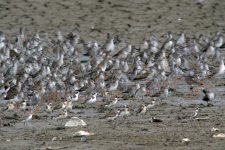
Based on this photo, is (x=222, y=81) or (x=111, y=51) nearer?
(x=222, y=81)

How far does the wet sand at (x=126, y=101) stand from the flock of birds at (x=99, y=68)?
56 centimetres

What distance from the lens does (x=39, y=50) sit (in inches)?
1230

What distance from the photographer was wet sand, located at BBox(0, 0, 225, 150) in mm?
16344

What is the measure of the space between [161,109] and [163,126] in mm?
3165

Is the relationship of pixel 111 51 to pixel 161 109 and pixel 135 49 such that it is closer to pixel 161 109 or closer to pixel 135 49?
pixel 135 49

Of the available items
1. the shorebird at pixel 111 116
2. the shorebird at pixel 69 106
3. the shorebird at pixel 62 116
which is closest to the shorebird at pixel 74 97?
the shorebird at pixel 69 106

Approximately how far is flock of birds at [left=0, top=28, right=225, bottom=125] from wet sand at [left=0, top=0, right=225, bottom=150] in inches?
22.2

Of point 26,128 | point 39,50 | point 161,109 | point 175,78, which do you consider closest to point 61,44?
point 39,50

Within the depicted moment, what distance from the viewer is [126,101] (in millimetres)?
22906

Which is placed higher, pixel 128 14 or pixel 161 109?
pixel 128 14

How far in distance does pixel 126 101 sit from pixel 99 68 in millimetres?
4400

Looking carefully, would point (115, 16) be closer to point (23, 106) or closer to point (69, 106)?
point (23, 106)

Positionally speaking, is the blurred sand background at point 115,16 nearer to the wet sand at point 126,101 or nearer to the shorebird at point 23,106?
the wet sand at point 126,101

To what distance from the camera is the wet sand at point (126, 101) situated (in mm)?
16344
